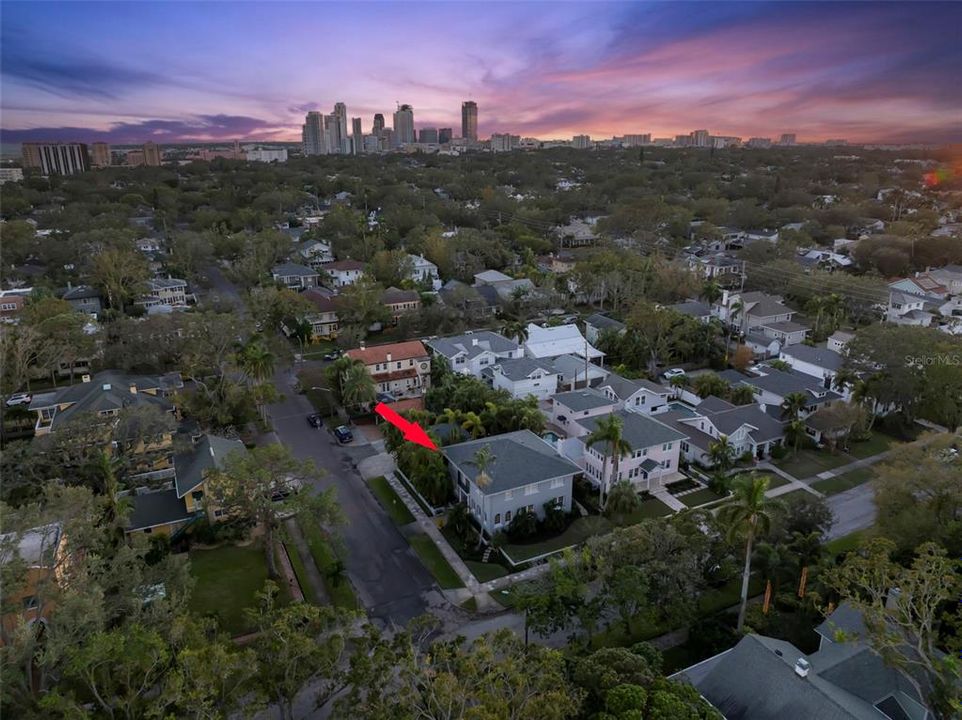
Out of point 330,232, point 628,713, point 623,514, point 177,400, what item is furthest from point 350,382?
point 330,232

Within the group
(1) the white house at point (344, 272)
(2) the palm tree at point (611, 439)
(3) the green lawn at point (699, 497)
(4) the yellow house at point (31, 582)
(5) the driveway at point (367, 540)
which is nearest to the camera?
(4) the yellow house at point (31, 582)

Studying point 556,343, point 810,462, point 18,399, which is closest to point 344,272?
point 556,343

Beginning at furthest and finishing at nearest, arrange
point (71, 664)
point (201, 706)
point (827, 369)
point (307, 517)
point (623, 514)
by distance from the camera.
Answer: point (827, 369), point (623, 514), point (307, 517), point (71, 664), point (201, 706)

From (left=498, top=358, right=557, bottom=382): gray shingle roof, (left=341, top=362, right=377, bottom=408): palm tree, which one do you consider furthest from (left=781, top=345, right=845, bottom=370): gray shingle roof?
(left=341, top=362, right=377, bottom=408): palm tree

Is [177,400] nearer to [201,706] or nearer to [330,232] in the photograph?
[201,706]

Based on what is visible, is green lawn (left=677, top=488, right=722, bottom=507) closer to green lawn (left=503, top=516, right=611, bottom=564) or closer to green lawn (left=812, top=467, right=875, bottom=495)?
green lawn (left=503, top=516, right=611, bottom=564)

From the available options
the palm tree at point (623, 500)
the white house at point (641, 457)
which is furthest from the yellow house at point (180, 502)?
the white house at point (641, 457)

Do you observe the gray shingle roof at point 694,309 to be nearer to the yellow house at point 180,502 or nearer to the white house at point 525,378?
the white house at point 525,378

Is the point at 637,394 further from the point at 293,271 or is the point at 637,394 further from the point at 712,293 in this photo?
the point at 293,271
